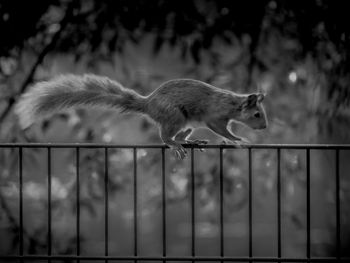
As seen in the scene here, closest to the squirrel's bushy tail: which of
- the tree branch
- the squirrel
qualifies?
the squirrel

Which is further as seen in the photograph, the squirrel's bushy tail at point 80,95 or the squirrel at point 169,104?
the squirrel's bushy tail at point 80,95

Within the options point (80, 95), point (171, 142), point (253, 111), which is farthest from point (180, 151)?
point (80, 95)

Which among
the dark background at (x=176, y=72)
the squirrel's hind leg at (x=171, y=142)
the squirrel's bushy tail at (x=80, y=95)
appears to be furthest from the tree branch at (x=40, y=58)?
the squirrel's hind leg at (x=171, y=142)

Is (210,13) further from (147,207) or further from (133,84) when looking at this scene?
(147,207)

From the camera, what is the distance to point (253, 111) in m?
2.32

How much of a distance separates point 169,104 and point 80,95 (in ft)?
1.35

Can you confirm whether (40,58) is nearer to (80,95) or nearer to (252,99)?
(80,95)

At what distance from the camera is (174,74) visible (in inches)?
182

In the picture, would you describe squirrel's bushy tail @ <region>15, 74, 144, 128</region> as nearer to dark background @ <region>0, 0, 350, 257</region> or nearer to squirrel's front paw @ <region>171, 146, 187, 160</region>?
squirrel's front paw @ <region>171, 146, 187, 160</region>

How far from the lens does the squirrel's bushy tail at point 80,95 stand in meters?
2.48

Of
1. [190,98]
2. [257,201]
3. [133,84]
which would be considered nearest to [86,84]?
[190,98]

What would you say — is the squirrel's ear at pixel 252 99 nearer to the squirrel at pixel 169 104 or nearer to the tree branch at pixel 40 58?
the squirrel at pixel 169 104

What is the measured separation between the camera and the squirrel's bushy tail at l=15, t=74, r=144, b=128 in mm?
2479

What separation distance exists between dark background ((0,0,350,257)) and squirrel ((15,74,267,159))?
1.80m
